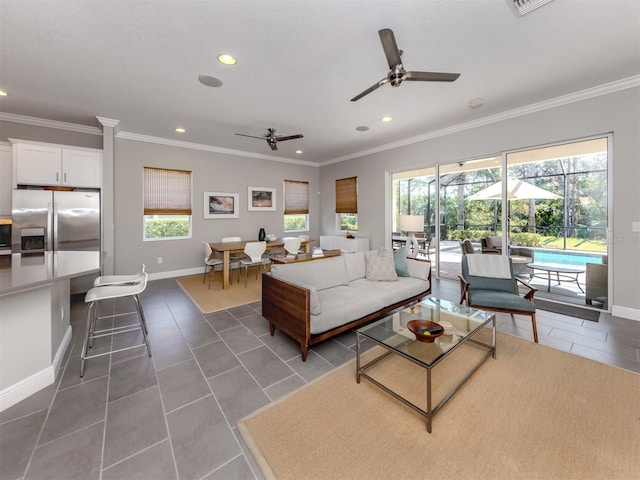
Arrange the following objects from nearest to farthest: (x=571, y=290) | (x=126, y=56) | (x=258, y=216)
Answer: (x=126, y=56), (x=571, y=290), (x=258, y=216)

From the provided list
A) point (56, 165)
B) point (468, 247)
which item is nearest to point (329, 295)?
point (468, 247)

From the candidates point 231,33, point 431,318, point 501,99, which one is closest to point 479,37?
point 501,99

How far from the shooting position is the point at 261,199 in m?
6.78

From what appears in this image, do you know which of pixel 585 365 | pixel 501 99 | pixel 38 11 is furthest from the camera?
pixel 501 99

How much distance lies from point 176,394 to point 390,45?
3147 millimetres

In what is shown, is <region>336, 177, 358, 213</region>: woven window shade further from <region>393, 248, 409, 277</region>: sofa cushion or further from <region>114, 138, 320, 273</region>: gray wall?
<region>393, 248, 409, 277</region>: sofa cushion

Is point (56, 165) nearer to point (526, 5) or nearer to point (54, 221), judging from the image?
point (54, 221)

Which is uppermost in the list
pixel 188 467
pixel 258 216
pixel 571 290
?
pixel 258 216

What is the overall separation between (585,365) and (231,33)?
4.28 meters

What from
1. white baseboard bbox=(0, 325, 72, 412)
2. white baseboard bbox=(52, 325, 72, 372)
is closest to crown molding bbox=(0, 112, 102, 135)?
white baseboard bbox=(52, 325, 72, 372)

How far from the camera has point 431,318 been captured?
2.44 m

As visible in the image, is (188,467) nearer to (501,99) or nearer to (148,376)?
(148,376)

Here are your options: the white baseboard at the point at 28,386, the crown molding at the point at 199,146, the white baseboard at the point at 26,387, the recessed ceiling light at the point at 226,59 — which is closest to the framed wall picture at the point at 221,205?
the crown molding at the point at 199,146

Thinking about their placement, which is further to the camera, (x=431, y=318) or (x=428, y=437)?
(x=431, y=318)
